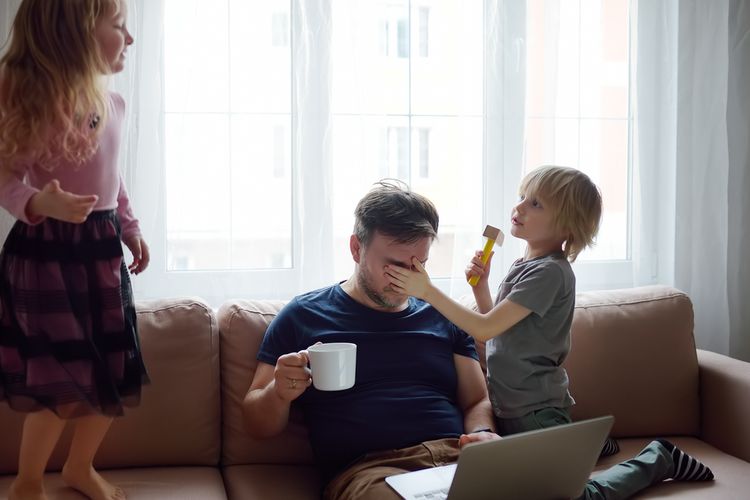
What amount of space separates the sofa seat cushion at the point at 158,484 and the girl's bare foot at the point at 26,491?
0.17 metres

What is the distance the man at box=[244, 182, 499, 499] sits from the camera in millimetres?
1778

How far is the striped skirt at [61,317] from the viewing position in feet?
4.48

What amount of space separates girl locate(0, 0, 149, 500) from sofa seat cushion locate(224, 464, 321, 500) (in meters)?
0.46

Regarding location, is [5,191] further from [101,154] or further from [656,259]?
[656,259]

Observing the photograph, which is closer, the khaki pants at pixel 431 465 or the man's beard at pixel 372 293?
the khaki pants at pixel 431 465

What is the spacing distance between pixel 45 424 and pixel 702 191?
2289mm

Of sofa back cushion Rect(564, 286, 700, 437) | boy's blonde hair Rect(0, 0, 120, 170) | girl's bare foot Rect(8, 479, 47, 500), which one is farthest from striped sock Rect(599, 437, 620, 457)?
boy's blonde hair Rect(0, 0, 120, 170)

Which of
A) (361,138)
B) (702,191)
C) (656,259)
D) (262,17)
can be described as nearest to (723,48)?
(702,191)

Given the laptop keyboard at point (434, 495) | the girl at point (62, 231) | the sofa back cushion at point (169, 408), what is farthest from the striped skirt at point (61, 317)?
the laptop keyboard at point (434, 495)

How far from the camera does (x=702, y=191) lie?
8.98ft

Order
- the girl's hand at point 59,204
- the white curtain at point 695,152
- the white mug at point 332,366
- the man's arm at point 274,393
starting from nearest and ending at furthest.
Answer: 1. the girl's hand at point 59,204
2. the white mug at point 332,366
3. the man's arm at point 274,393
4. the white curtain at point 695,152

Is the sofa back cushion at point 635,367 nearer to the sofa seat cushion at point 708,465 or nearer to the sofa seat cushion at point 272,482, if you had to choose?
the sofa seat cushion at point 708,465

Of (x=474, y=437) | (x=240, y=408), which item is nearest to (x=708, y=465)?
(x=474, y=437)

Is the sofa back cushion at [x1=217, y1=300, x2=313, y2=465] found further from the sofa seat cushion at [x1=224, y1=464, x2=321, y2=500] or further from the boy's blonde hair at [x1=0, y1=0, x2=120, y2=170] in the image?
the boy's blonde hair at [x1=0, y1=0, x2=120, y2=170]
